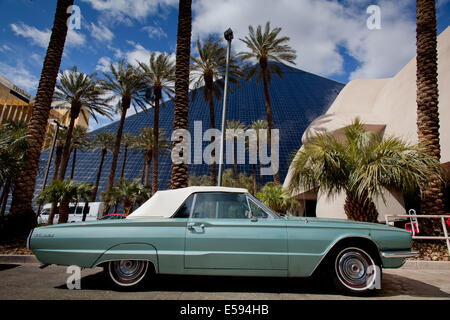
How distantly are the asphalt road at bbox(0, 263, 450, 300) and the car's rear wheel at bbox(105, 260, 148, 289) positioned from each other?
137 millimetres

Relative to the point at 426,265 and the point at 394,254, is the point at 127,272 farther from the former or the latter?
the point at 426,265

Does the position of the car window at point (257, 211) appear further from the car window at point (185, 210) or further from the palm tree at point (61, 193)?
the palm tree at point (61, 193)

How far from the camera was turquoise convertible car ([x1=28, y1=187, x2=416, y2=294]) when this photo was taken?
3.44m

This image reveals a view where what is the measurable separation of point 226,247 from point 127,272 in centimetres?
150

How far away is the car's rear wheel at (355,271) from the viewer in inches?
139

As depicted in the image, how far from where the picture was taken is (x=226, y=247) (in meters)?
3.45

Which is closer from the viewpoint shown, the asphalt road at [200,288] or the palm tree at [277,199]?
the asphalt road at [200,288]

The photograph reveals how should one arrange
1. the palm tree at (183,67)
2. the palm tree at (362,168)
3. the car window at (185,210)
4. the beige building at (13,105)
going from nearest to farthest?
the car window at (185,210) → the palm tree at (362,168) → the palm tree at (183,67) → the beige building at (13,105)

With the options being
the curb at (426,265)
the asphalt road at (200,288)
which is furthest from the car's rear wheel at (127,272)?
the curb at (426,265)

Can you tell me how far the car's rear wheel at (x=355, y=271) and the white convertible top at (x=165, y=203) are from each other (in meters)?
1.69

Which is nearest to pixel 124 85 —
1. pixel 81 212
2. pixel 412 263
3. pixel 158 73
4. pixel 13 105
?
pixel 158 73

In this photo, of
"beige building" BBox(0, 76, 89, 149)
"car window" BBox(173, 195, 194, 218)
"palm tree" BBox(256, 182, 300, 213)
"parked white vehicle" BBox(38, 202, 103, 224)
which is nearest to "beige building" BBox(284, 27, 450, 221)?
"palm tree" BBox(256, 182, 300, 213)
